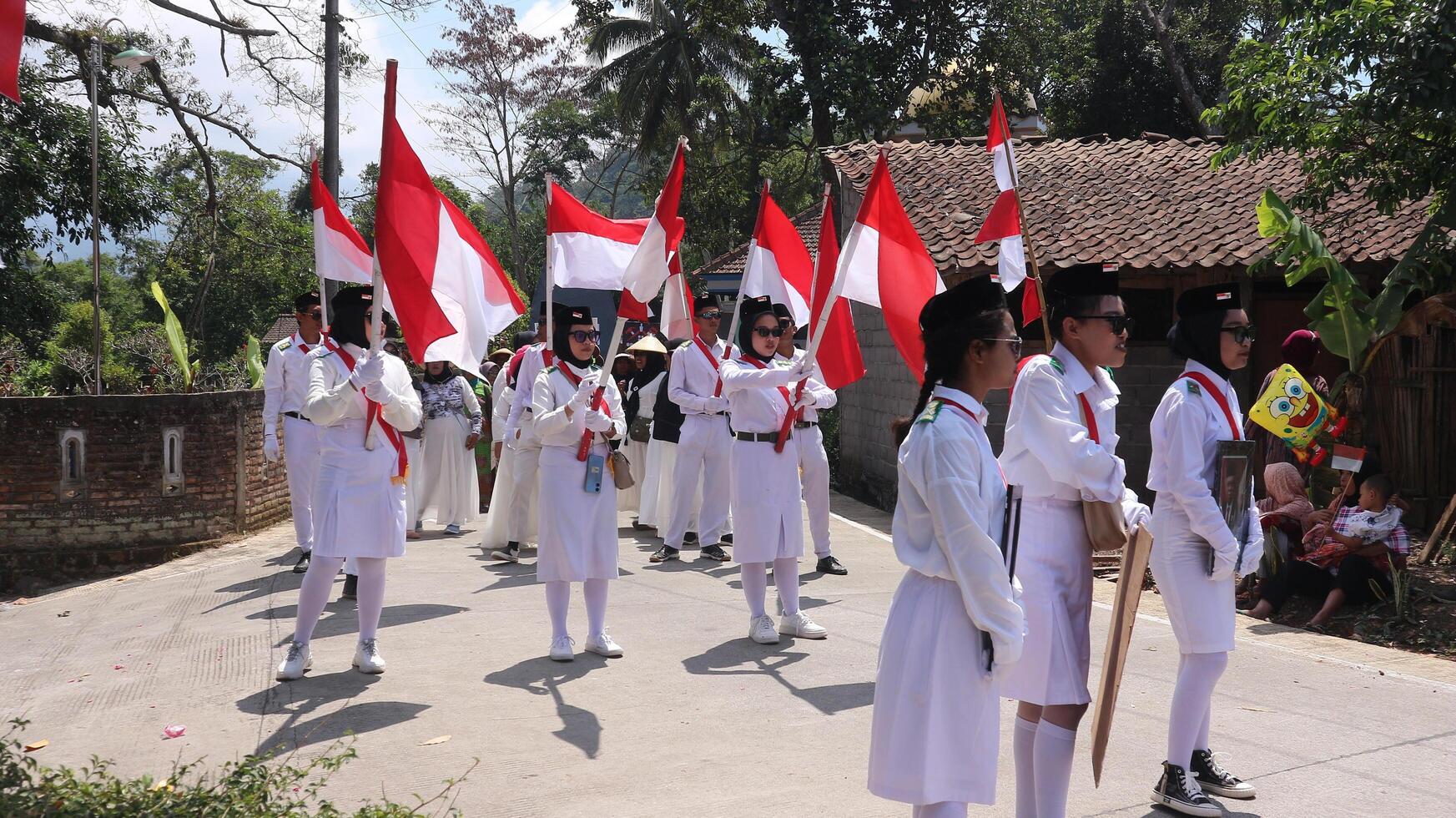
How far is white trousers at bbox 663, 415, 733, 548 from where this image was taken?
10.2 meters

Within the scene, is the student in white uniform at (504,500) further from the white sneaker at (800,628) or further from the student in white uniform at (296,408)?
the white sneaker at (800,628)

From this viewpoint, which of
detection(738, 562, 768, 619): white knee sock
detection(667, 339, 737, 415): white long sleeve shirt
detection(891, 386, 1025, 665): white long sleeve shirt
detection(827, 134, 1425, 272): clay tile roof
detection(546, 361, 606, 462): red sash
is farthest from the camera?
detection(827, 134, 1425, 272): clay tile roof

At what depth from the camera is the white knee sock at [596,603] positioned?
6895 mm

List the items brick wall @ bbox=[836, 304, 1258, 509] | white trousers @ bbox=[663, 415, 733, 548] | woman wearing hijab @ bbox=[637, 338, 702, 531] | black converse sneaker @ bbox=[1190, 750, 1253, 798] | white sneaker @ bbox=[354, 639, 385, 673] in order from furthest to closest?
brick wall @ bbox=[836, 304, 1258, 509]
woman wearing hijab @ bbox=[637, 338, 702, 531]
white trousers @ bbox=[663, 415, 733, 548]
white sneaker @ bbox=[354, 639, 385, 673]
black converse sneaker @ bbox=[1190, 750, 1253, 798]

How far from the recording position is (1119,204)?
14.6 metres

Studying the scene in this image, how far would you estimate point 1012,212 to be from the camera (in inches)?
259

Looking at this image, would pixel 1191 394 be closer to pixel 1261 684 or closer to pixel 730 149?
pixel 1261 684

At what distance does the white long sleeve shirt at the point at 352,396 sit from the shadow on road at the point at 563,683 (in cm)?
142

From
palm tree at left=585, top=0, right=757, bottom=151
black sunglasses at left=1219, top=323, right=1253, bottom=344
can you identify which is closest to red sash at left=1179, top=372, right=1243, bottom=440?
black sunglasses at left=1219, top=323, right=1253, bottom=344

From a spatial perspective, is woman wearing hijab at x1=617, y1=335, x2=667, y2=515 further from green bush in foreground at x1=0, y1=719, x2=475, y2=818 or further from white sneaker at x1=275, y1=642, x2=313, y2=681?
green bush in foreground at x1=0, y1=719, x2=475, y2=818

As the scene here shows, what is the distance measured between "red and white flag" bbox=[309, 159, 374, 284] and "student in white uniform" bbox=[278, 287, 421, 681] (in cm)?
81

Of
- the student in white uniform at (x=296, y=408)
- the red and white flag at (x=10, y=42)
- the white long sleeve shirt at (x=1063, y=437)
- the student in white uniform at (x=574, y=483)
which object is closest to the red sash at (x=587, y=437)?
the student in white uniform at (x=574, y=483)

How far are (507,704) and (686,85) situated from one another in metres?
26.9

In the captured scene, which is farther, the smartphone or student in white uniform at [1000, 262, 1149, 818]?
the smartphone
